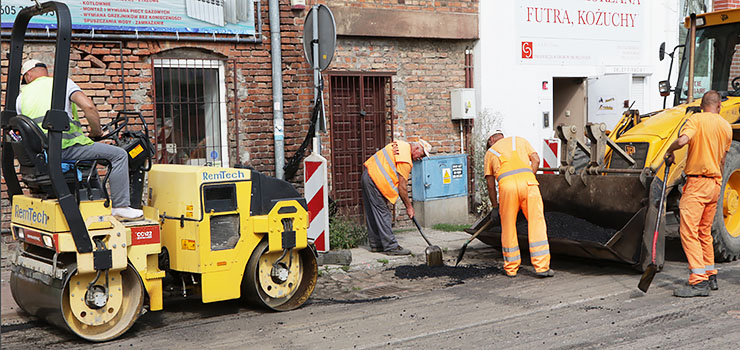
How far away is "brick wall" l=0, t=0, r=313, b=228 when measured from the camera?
30.8 feet

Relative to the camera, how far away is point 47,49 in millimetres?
8984

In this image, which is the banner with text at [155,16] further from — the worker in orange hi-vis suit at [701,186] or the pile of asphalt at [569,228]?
the worker in orange hi-vis suit at [701,186]

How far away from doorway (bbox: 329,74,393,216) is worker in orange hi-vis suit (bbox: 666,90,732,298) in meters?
4.96

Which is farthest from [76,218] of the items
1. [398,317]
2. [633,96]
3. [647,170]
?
[633,96]

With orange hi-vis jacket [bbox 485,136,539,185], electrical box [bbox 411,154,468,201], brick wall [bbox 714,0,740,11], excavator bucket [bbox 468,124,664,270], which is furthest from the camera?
brick wall [bbox 714,0,740,11]

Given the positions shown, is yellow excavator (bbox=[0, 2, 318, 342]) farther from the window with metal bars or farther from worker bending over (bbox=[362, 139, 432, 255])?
the window with metal bars

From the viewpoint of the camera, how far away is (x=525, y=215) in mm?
8180

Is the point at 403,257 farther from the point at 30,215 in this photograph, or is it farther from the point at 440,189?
the point at 30,215

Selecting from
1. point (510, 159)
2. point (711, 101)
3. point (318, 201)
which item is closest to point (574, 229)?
point (510, 159)

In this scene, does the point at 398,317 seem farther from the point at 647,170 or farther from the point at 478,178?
the point at 478,178

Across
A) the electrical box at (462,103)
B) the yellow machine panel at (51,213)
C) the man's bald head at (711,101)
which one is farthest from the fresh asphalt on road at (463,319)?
the electrical box at (462,103)

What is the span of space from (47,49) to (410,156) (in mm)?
4373

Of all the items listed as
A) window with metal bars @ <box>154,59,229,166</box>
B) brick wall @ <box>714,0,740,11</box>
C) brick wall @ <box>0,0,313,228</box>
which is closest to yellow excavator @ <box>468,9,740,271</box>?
brick wall @ <box>0,0,313,228</box>

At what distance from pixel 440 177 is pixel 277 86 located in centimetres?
281
